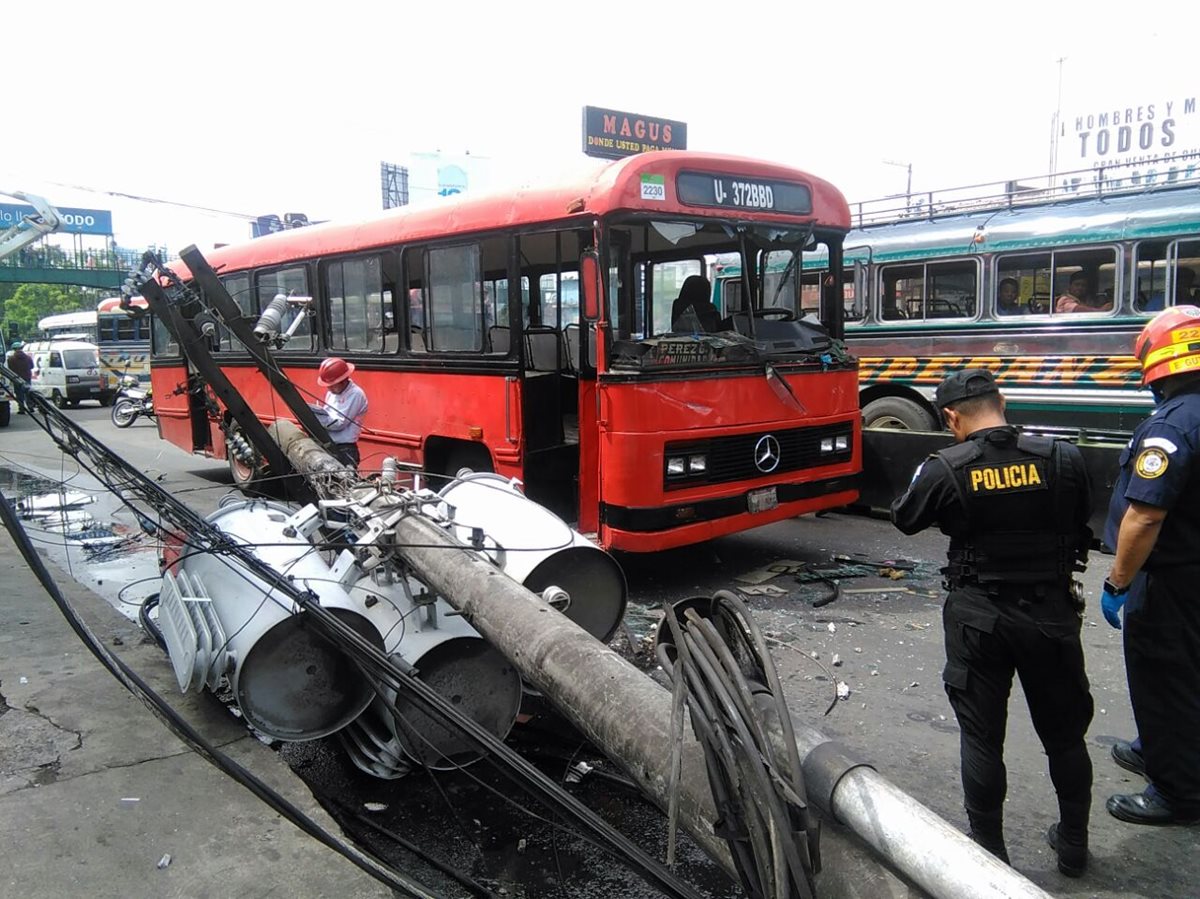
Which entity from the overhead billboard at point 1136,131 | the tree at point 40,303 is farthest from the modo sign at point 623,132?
the tree at point 40,303

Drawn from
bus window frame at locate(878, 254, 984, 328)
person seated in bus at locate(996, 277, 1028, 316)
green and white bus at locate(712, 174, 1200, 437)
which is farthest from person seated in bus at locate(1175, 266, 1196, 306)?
bus window frame at locate(878, 254, 984, 328)

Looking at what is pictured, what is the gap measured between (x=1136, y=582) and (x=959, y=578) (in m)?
0.93

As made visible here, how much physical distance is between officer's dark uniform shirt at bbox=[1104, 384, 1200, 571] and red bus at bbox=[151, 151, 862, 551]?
3.06m

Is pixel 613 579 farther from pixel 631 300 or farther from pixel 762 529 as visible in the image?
pixel 762 529

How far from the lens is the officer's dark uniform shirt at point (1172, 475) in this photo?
10.5 ft

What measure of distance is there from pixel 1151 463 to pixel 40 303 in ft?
230

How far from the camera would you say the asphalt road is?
334 centimetres

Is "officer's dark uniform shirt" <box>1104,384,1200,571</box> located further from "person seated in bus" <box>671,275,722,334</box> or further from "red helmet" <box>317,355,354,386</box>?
"red helmet" <box>317,355,354,386</box>

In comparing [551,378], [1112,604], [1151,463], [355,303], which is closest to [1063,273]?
[551,378]

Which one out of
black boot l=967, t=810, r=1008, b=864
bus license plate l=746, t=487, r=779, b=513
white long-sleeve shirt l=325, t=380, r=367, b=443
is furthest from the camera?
white long-sleeve shirt l=325, t=380, r=367, b=443

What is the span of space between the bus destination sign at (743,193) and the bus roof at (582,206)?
1.4 inches

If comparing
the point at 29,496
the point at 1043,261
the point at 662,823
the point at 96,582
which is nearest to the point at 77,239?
the point at 29,496

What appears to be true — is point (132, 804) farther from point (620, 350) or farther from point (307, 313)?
point (307, 313)

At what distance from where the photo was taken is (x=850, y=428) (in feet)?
23.7
